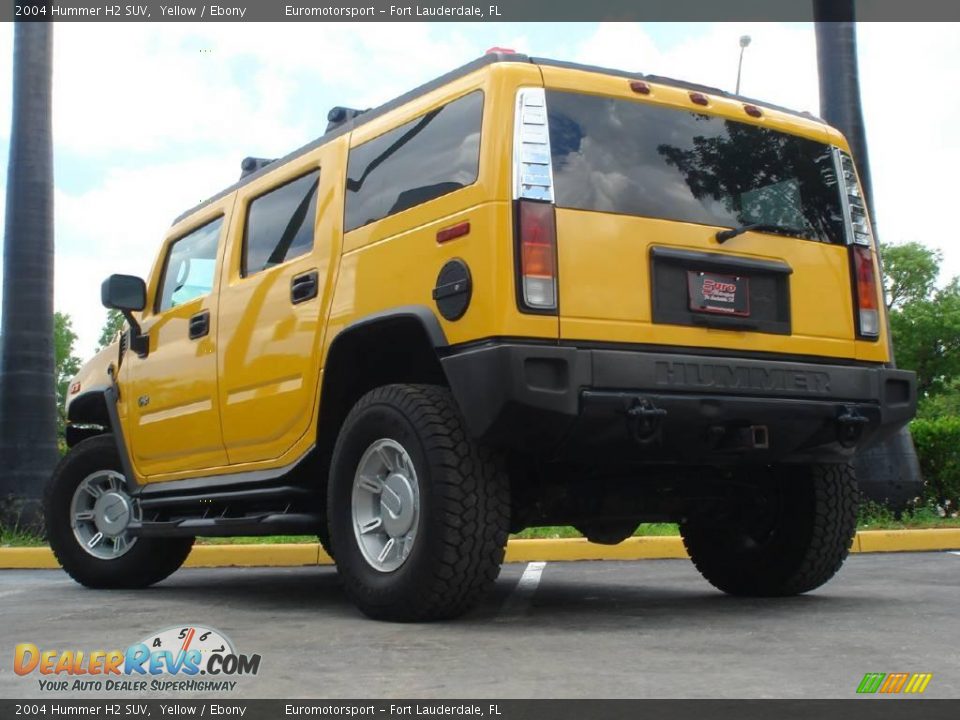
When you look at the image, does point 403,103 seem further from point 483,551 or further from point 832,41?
point 832,41

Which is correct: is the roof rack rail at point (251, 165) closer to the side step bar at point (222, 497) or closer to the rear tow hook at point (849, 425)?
the side step bar at point (222, 497)

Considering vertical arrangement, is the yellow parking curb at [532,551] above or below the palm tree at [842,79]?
below

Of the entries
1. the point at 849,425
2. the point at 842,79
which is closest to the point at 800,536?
the point at 849,425

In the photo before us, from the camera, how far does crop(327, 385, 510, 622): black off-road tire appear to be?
437cm

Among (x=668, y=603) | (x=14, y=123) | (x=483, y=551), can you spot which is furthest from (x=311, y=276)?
(x=14, y=123)

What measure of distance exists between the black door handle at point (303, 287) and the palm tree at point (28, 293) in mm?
6425

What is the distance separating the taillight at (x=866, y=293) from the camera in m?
5.24

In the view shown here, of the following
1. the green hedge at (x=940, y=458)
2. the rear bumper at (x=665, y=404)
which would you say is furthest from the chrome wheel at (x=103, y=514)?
the green hedge at (x=940, y=458)

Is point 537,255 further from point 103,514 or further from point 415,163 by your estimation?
point 103,514

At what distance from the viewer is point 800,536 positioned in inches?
216

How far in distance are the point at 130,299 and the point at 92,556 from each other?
5.16 ft

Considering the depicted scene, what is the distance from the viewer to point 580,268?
4453 mm

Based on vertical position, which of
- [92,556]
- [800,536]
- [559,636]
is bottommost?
[559,636]
